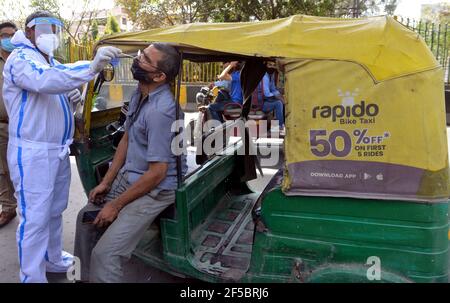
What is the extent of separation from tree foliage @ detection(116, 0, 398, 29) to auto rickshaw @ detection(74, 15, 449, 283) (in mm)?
10856

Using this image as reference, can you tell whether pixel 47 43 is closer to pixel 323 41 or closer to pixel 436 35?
pixel 323 41

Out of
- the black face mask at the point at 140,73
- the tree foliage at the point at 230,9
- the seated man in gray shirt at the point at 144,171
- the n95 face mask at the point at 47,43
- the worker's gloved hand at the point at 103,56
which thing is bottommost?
the seated man in gray shirt at the point at 144,171

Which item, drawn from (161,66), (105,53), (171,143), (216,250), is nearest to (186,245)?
(216,250)

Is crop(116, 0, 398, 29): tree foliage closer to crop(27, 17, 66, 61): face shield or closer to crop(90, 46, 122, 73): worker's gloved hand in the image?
crop(27, 17, 66, 61): face shield

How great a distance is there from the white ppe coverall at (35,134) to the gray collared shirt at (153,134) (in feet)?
1.39

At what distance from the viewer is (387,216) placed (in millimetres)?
2174

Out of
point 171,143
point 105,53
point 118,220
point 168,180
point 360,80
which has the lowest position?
point 118,220

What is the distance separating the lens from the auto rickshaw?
82.6 inches

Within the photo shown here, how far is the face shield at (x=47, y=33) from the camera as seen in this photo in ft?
9.27

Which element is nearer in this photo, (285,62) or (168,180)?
(285,62)

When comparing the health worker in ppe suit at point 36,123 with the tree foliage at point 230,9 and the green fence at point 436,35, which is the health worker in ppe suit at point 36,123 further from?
the tree foliage at point 230,9

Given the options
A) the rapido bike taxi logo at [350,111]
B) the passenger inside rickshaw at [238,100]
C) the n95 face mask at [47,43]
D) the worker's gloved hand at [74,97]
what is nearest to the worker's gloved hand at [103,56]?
the n95 face mask at [47,43]

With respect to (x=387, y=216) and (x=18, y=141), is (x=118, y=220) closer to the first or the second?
(x=18, y=141)

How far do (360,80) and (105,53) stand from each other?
152 cm
